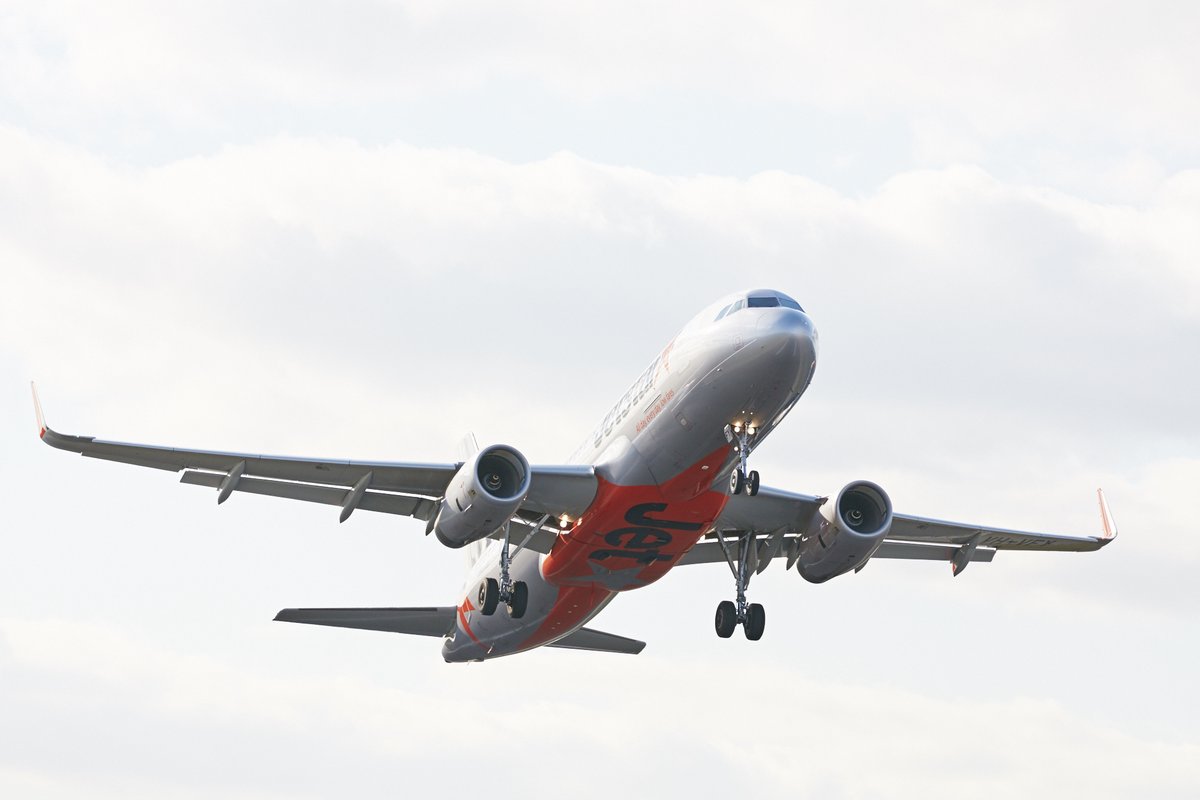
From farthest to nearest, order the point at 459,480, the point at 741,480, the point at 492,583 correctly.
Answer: the point at 492,583, the point at 459,480, the point at 741,480

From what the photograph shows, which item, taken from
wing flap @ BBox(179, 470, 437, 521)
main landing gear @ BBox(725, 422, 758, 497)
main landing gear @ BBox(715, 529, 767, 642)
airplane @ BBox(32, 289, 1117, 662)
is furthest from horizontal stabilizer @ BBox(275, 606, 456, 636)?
main landing gear @ BBox(725, 422, 758, 497)

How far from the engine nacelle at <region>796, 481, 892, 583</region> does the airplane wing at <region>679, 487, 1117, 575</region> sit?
58cm

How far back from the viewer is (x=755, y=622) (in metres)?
38.8

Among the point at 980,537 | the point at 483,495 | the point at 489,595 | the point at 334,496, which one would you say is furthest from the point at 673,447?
the point at 980,537

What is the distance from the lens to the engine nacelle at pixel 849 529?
125 ft

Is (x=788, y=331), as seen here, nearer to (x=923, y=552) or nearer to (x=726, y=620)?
(x=726, y=620)

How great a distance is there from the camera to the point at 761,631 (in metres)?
38.8

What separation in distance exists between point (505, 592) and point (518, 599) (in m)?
0.97

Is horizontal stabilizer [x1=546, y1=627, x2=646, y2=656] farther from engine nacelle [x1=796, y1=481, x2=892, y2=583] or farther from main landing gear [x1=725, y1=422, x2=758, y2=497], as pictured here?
main landing gear [x1=725, y1=422, x2=758, y2=497]

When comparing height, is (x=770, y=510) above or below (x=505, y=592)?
above

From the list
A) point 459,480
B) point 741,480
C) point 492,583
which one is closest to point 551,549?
point 492,583

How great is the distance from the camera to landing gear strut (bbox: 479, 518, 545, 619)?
3653 centimetres

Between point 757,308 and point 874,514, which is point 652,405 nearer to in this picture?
point 757,308

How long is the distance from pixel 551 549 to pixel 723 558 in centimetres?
679
